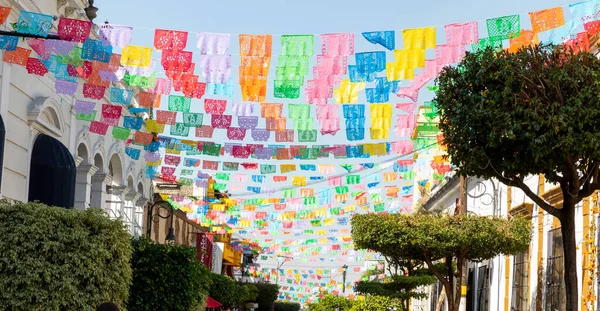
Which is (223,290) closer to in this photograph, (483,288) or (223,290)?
(223,290)

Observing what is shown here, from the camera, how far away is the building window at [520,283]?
2351 cm

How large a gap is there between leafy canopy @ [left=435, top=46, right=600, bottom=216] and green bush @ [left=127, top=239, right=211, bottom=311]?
24.9ft

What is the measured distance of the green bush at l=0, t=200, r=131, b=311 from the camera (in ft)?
44.0

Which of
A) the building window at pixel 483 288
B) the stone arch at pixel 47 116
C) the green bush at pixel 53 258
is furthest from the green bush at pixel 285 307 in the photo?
the green bush at pixel 53 258

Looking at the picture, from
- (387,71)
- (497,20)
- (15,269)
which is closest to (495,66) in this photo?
(497,20)

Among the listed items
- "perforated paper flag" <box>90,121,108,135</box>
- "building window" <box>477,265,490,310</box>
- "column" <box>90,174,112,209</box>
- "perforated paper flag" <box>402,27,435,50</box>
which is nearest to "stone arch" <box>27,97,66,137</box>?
"perforated paper flag" <box>90,121,108,135</box>

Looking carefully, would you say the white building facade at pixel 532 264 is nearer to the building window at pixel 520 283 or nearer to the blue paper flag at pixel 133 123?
the building window at pixel 520 283

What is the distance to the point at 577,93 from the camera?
37.8 ft

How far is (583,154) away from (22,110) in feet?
37.3

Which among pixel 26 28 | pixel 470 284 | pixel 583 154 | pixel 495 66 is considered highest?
pixel 26 28

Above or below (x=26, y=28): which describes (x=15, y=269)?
below

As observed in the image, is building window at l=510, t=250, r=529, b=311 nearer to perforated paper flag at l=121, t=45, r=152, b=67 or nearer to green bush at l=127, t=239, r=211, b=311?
green bush at l=127, t=239, r=211, b=311

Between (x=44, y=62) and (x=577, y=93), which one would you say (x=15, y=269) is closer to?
(x=44, y=62)

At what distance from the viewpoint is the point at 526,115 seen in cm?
1151
